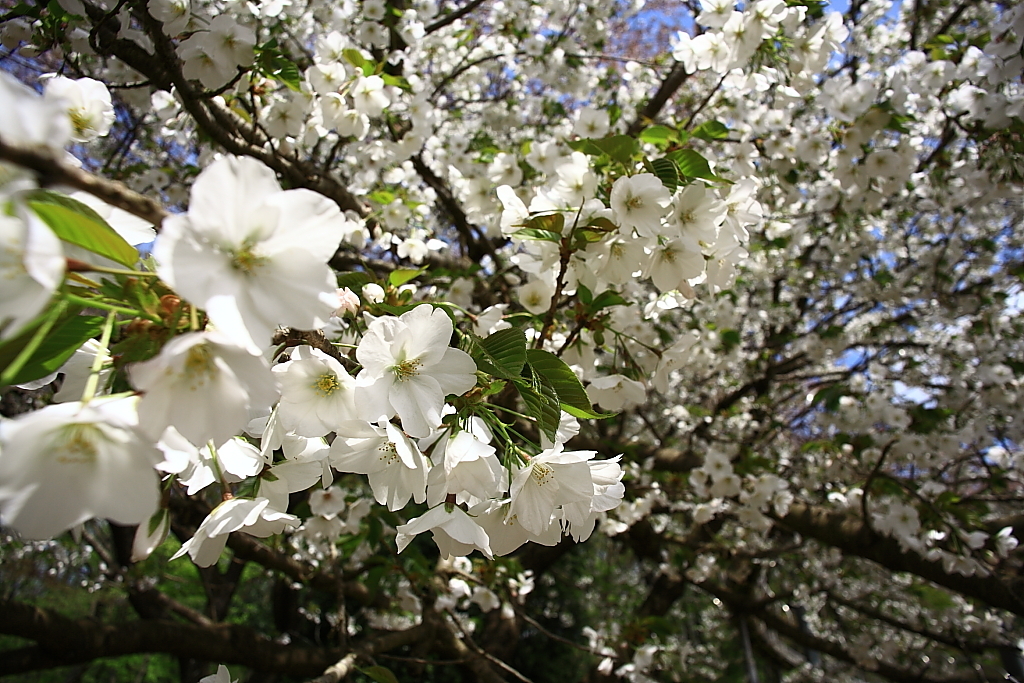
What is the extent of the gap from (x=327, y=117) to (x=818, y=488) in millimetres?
4496

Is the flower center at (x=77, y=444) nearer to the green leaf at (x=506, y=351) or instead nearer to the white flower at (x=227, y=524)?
the white flower at (x=227, y=524)

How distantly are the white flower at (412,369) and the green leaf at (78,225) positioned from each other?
33 centimetres

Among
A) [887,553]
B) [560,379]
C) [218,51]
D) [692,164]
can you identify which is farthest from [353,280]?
[887,553]

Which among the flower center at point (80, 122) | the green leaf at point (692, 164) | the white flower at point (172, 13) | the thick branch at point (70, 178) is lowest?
the thick branch at point (70, 178)

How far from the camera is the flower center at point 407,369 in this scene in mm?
918

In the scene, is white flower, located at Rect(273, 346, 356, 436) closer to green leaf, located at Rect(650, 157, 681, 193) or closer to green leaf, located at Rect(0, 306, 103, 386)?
green leaf, located at Rect(0, 306, 103, 386)

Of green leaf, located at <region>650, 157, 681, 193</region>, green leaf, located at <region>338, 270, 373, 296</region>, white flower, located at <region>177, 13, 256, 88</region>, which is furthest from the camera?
white flower, located at <region>177, 13, 256, 88</region>

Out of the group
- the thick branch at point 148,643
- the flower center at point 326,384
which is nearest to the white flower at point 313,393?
the flower center at point 326,384

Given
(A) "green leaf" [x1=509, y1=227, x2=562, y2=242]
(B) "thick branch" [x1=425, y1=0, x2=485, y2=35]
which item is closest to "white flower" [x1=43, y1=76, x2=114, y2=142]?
(A) "green leaf" [x1=509, y1=227, x2=562, y2=242]

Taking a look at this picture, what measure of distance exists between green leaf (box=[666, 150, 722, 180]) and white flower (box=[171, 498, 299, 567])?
1.28 m

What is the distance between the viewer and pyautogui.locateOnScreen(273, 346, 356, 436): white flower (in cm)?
85

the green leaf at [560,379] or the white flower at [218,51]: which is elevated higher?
the white flower at [218,51]

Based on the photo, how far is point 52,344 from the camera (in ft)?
2.13

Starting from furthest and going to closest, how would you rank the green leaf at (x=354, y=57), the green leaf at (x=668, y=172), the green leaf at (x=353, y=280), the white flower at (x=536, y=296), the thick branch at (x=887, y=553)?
the thick branch at (x=887, y=553) → the green leaf at (x=354, y=57) → the white flower at (x=536, y=296) → the green leaf at (x=668, y=172) → the green leaf at (x=353, y=280)
